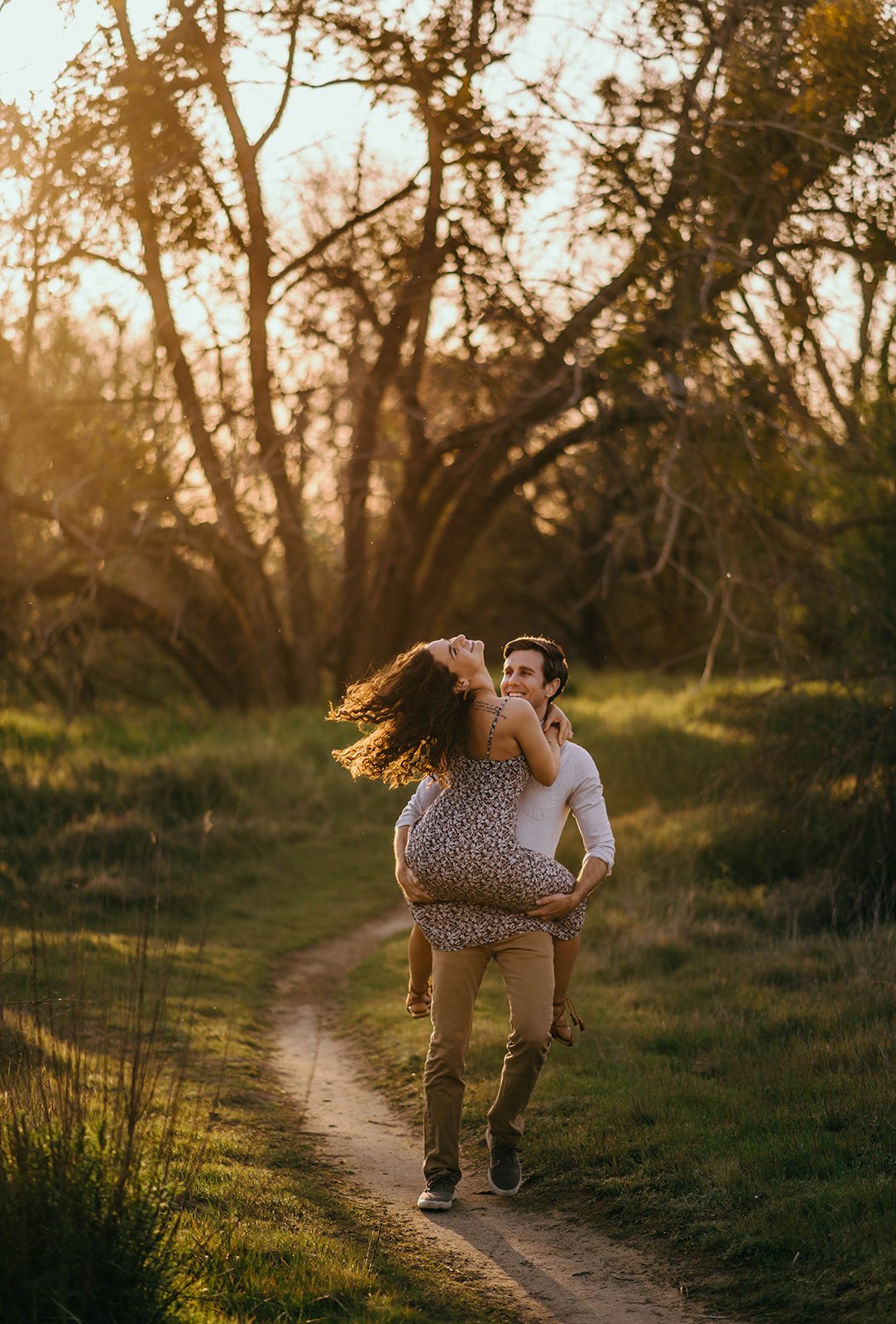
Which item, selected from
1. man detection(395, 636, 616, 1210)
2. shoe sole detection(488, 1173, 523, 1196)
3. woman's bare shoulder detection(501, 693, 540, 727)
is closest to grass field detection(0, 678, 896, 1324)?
shoe sole detection(488, 1173, 523, 1196)

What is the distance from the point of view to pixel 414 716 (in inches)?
201

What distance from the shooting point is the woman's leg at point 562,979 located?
5418mm

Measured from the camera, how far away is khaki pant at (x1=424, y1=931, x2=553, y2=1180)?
16.9 feet

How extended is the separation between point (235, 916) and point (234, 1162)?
20.5ft

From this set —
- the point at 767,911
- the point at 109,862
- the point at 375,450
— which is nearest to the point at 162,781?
the point at 109,862

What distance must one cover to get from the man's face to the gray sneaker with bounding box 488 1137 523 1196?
170 cm

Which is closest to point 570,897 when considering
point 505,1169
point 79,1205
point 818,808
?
point 505,1169

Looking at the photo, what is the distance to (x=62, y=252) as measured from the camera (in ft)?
40.3

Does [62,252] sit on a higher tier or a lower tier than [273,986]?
higher

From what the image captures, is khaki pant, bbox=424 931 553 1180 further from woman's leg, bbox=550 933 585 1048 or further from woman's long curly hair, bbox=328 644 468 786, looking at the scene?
woman's long curly hair, bbox=328 644 468 786

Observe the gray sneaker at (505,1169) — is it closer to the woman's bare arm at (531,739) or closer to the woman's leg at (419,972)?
the woman's leg at (419,972)

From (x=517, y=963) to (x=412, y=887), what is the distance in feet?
1.54

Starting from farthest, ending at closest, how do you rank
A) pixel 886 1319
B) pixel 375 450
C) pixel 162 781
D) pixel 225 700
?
1. pixel 225 700
2. pixel 375 450
3. pixel 162 781
4. pixel 886 1319

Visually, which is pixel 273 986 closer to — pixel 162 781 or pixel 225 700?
pixel 162 781
